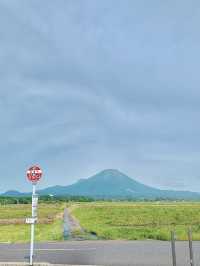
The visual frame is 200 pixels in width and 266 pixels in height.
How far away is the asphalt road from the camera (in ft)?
42.0

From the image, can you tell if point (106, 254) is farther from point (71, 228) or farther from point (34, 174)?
point (71, 228)

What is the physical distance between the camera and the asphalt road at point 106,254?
42.0 ft

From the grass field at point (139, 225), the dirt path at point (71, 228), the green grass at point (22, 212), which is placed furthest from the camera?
the green grass at point (22, 212)

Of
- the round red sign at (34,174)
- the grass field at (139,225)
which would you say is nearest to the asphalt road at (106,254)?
the round red sign at (34,174)

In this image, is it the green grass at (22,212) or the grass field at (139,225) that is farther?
the green grass at (22,212)

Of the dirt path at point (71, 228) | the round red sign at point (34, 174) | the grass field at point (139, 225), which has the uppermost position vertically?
the round red sign at point (34, 174)

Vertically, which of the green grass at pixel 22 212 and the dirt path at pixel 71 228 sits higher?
the green grass at pixel 22 212

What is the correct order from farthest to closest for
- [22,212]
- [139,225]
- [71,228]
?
1. [22,212]
2. [139,225]
3. [71,228]

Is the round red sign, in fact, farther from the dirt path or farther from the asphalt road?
the dirt path

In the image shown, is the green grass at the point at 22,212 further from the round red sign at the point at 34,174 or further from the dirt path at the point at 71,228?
the round red sign at the point at 34,174

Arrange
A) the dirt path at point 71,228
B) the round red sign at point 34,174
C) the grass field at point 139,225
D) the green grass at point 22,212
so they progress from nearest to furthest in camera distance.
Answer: the round red sign at point 34,174 < the grass field at point 139,225 < the dirt path at point 71,228 < the green grass at point 22,212

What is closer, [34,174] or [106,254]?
[34,174]

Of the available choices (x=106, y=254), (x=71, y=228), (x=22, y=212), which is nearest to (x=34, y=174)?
(x=106, y=254)

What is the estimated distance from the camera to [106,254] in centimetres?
1438
